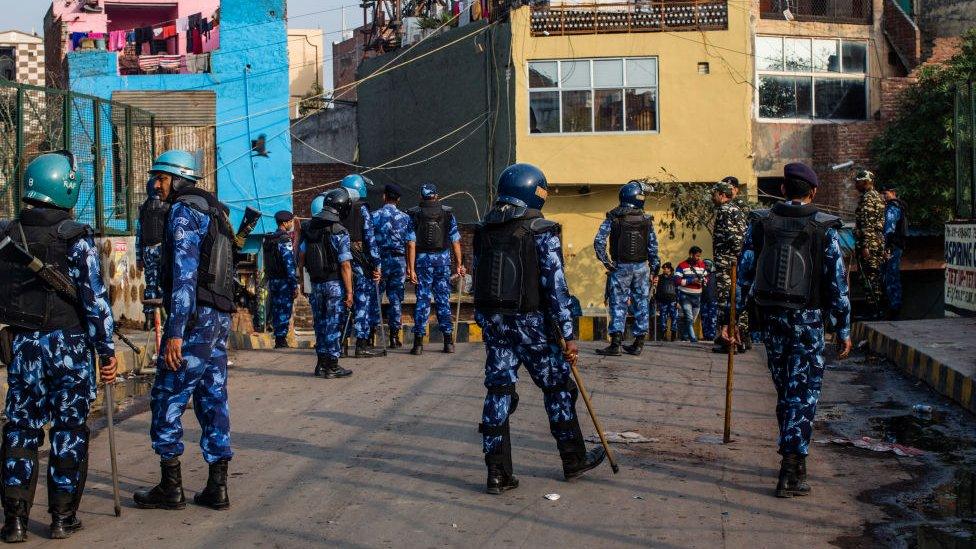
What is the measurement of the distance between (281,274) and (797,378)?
933cm

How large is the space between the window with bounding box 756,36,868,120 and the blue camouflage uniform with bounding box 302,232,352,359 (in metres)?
20.2

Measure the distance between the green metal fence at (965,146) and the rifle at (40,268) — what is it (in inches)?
486

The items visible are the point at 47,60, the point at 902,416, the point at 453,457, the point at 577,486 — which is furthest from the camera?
the point at 47,60

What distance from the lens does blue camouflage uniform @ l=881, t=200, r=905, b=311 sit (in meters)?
15.4

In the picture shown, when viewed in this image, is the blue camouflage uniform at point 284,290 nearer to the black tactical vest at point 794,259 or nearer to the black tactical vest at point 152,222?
the black tactical vest at point 152,222

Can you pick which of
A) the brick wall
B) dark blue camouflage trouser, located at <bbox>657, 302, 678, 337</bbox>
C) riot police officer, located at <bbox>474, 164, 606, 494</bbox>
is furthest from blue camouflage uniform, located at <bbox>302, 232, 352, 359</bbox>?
the brick wall

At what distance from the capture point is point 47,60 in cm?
3334

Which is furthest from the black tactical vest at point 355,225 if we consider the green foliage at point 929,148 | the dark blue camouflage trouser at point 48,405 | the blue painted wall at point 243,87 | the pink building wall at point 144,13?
the pink building wall at point 144,13

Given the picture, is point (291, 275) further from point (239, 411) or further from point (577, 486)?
point (577, 486)

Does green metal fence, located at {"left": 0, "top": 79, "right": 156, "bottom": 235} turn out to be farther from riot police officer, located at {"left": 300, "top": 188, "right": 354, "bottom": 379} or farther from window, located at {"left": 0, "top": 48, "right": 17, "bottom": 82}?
window, located at {"left": 0, "top": 48, "right": 17, "bottom": 82}

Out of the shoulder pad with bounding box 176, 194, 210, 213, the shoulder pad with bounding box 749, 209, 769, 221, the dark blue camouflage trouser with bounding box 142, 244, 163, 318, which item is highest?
the shoulder pad with bounding box 176, 194, 210, 213

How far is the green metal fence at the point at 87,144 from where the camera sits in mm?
12797

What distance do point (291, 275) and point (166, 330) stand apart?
336 inches

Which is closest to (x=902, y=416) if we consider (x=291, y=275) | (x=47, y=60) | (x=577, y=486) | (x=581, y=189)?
(x=577, y=486)
